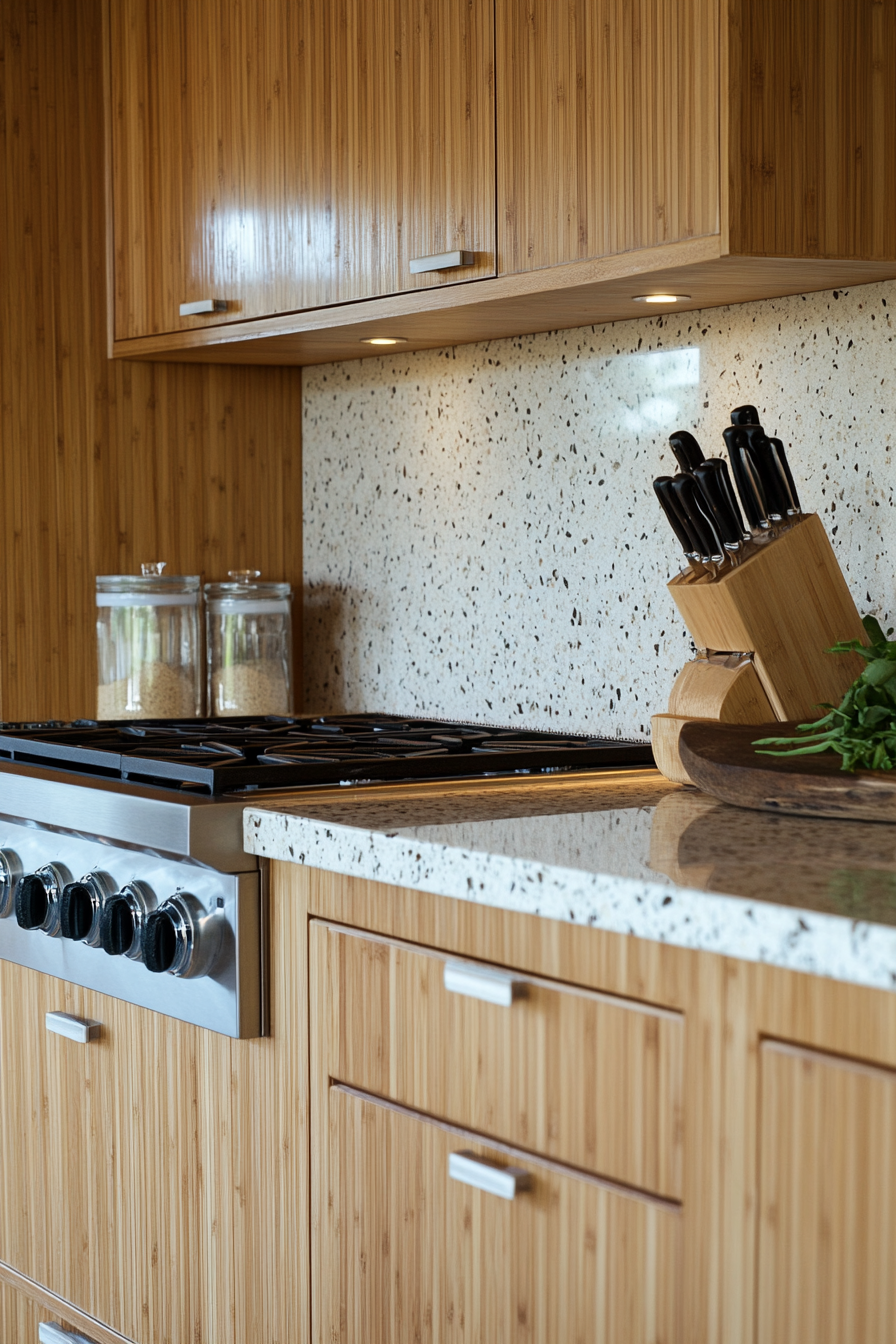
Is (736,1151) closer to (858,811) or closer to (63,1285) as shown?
(858,811)

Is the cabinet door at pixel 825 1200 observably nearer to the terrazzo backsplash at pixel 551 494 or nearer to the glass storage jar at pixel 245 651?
the terrazzo backsplash at pixel 551 494

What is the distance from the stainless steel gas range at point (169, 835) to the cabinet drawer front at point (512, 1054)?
133 mm

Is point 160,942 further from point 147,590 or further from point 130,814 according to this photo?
point 147,590

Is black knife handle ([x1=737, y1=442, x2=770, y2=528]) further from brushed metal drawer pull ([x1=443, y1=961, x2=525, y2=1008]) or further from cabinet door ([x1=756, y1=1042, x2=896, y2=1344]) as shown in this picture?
cabinet door ([x1=756, y1=1042, x2=896, y2=1344])

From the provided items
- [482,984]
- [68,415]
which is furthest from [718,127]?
[68,415]

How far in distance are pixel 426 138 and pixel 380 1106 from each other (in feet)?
3.91

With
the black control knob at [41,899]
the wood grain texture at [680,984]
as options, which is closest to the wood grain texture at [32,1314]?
the black control knob at [41,899]

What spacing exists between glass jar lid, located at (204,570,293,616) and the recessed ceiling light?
0.89 metres

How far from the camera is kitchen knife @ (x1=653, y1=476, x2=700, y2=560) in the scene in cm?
172

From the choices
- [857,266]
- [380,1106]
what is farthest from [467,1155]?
[857,266]

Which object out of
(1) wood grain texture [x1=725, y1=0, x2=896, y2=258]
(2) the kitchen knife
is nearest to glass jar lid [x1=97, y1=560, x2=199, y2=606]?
(2) the kitchen knife

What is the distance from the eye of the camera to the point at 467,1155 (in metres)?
1.29

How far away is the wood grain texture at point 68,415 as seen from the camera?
2.48 metres

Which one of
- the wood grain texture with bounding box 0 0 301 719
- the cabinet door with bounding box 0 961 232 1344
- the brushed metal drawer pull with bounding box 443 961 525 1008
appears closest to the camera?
the brushed metal drawer pull with bounding box 443 961 525 1008
